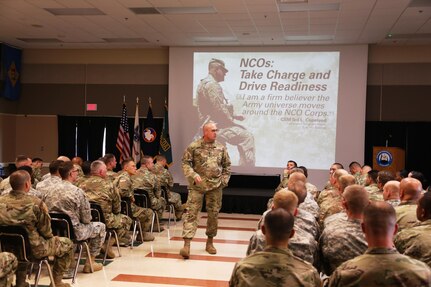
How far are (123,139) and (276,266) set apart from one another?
33.3ft

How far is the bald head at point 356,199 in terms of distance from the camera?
124 inches

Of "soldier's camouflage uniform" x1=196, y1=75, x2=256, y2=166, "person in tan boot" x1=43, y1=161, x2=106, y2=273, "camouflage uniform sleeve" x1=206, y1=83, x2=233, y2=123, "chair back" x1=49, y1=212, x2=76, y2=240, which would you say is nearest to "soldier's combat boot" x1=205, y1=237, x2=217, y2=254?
"person in tan boot" x1=43, y1=161, x2=106, y2=273

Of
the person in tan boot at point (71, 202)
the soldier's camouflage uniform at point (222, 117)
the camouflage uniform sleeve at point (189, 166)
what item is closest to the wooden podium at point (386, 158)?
the soldier's camouflage uniform at point (222, 117)

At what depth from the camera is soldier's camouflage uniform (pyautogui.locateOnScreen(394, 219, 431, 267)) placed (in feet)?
10.0

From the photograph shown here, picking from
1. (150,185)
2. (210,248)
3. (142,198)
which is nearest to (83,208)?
(210,248)

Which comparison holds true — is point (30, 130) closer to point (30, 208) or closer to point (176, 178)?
point (176, 178)

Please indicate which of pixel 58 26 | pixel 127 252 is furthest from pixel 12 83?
pixel 127 252

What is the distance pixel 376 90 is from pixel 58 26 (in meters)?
7.68

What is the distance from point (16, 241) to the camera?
4.04 meters

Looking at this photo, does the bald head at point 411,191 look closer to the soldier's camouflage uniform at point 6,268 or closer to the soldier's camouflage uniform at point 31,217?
the soldier's camouflage uniform at point 31,217

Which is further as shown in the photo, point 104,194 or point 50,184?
point 104,194

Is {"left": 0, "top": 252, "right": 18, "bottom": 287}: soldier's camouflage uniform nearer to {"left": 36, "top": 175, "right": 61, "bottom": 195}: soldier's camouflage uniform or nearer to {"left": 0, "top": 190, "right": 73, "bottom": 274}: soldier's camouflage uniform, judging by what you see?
{"left": 0, "top": 190, "right": 73, "bottom": 274}: soldier's camouflage uniform

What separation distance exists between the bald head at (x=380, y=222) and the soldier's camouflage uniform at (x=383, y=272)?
72 millimetres

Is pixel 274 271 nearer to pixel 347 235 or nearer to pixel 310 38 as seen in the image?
pixel 347 235
